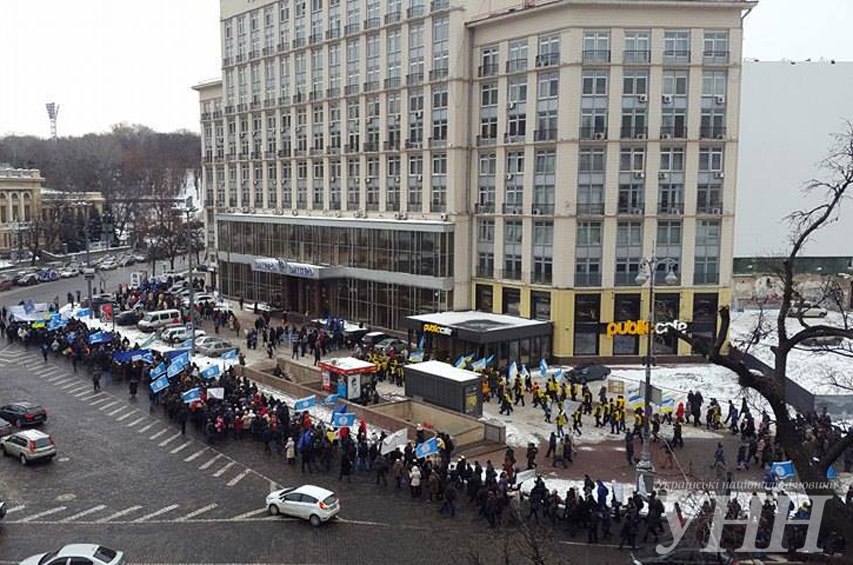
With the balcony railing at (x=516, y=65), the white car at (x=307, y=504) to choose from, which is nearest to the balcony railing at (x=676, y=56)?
the balcony railing at (x=516, y=65)

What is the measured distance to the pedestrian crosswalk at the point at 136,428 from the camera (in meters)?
26.1

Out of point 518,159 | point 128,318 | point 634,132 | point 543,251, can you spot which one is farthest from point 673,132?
point 128,318

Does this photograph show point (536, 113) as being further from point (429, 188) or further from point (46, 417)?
point (46, 417)

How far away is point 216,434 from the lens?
30297 millimetres

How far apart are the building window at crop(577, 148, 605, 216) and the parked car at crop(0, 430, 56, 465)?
30.4m

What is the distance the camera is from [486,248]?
50812 mm

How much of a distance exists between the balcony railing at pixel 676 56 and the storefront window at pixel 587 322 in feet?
46.6

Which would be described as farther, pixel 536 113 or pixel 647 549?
pixel 536 113

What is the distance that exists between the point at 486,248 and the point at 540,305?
18.6 feet

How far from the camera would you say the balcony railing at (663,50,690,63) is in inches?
1796

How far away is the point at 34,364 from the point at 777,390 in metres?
41.6

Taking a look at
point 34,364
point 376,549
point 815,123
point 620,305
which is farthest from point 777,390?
point 815,123

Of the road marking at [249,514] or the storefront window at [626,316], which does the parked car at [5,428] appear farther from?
the storefront window at [626,316]

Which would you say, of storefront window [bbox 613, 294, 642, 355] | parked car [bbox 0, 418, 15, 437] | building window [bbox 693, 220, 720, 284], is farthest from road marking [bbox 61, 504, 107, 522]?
building window [bbox 693, 220, 720, 284]
